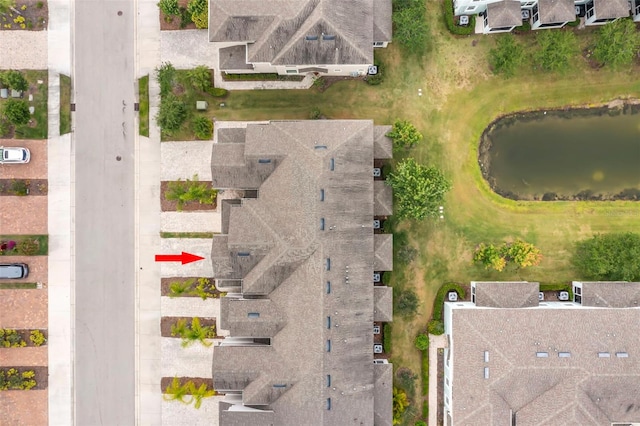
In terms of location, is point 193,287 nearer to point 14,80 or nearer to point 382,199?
point 382,199

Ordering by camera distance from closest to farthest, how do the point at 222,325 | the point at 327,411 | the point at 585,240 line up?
the point at 327,411
the point at 222,325
the point at 585,240

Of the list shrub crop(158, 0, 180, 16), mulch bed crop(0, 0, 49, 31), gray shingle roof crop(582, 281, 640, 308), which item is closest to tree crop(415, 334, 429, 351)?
gray shingle roof crop(582, 281, 640, 308)

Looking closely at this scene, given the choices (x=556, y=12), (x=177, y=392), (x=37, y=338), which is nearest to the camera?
(x=556, y=12)

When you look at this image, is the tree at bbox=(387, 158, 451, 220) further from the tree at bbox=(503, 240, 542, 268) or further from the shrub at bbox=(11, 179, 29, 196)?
the shrub at bbox=(11, 179, 29, 196)

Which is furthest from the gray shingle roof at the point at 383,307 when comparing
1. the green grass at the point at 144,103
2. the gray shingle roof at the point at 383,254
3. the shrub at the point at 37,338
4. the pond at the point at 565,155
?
the shrub at the point at 37,338

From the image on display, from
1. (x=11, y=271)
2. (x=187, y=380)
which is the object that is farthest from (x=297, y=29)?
(x=11, y=271)

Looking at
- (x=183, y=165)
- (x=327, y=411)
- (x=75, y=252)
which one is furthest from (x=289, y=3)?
(x=327, y=411)

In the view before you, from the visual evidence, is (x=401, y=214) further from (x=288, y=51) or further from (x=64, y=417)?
(x=64, y=417)
